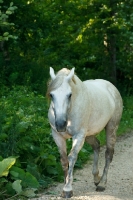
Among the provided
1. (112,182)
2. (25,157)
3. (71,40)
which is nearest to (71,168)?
(25,157)

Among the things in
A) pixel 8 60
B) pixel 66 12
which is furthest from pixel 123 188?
pixel 66 12

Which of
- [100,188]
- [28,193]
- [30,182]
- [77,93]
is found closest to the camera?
[28,193]

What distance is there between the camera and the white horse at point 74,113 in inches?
282

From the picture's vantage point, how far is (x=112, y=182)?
957cm

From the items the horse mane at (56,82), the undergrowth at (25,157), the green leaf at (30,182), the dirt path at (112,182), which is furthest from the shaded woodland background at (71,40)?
the horse mane at (56,82)

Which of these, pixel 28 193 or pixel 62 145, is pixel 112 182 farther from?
pixel 28 193

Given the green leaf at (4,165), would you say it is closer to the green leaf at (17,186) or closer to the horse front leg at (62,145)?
the green leaf at (17,186)

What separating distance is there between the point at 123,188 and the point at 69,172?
193 centimetres

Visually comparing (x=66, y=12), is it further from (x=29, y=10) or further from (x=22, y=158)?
(x=22, y=158)

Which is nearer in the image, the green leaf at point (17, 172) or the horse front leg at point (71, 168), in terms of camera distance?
the horse front leg at point (71, 168)

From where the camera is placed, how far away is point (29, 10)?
1778 cm

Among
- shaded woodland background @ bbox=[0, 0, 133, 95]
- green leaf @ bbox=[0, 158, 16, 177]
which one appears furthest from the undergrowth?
shaded woodland background @ bbox=[0, 0, 133, 95]

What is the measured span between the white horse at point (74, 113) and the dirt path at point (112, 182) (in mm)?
283

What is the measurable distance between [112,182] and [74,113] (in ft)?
8.06
